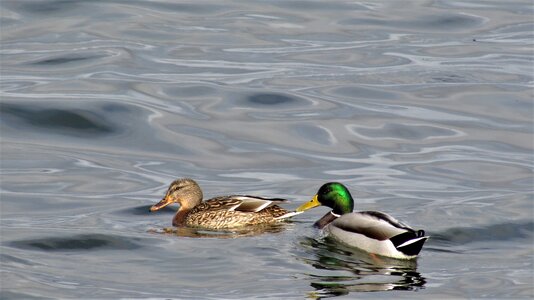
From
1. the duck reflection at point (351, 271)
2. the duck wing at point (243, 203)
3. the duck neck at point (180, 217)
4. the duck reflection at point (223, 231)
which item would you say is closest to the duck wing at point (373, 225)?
the duck reflection at point (351, 271)

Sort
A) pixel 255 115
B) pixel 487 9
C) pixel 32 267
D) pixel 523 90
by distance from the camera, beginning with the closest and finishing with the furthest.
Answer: pixel 32 267 < pixel 255 115 < pixel 523 90 < pixel 487 9

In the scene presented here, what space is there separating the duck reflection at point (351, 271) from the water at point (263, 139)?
37mm

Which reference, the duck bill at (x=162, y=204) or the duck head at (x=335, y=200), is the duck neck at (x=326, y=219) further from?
A: the duck bill at (x=162, y=204)

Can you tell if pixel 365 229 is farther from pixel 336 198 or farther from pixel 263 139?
pixel 263 139

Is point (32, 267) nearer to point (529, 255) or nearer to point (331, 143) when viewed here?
point (529, 255)

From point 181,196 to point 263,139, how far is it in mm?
4654

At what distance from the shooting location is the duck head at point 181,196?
1692 cm

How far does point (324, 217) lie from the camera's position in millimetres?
16094

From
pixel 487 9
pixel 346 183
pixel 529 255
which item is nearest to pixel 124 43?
pixel 487 9

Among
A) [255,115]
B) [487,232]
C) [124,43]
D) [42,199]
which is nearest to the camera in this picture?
[487,232]

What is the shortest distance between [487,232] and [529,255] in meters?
1.03

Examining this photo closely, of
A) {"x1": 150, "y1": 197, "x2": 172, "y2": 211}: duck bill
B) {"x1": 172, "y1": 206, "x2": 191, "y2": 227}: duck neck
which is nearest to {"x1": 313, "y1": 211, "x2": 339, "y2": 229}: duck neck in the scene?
{"x1": 172, "y1": 206, "x2": 191, "y2": 227}: duck neck

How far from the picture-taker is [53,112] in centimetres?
2233

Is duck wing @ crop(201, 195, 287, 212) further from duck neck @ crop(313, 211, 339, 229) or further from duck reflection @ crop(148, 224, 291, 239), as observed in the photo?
duck neck @ crop(313, 211, 339, 229)
